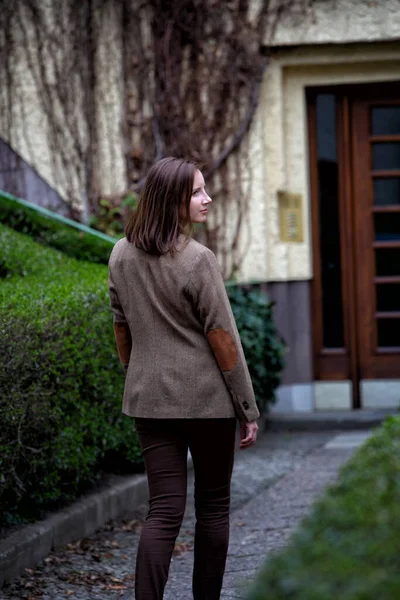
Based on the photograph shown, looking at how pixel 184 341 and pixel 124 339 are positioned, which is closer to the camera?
pixel 184 341

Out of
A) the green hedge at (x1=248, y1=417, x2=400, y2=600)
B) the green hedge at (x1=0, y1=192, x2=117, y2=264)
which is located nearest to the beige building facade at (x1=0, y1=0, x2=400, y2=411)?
the green hedge at (x1=0, y1=192, x2=117, y2=264)

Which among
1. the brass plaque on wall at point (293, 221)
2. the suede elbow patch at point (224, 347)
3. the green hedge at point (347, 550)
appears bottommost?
the green hedge at point (347, 550)

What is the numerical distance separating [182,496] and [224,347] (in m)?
0.52

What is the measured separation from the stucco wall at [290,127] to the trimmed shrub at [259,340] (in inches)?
17.5

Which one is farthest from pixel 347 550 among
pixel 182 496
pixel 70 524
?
pixel 70 524

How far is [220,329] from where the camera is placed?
134 inches

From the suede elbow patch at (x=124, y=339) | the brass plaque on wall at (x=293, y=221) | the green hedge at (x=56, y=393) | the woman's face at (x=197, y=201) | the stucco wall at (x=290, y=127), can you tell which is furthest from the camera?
the brass plaque on wall at (x=293, y=221)

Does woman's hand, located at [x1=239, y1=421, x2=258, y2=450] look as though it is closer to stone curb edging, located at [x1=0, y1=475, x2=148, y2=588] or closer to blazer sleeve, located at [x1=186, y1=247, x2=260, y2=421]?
blazer sleeve, located at [x1=186, y1=247, x2=260, y2=421]

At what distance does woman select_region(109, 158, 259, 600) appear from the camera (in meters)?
3.42

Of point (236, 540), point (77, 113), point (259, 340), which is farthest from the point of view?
point (77, 113)

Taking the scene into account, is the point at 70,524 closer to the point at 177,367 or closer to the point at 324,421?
the point at 177,367

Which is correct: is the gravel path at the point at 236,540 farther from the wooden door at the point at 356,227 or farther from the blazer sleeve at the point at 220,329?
the wooden door at the point at 356,227

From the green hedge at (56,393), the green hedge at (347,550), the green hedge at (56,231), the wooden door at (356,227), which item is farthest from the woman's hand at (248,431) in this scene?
the wooden door at (356,227)

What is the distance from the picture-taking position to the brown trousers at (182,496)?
3.43 meters
